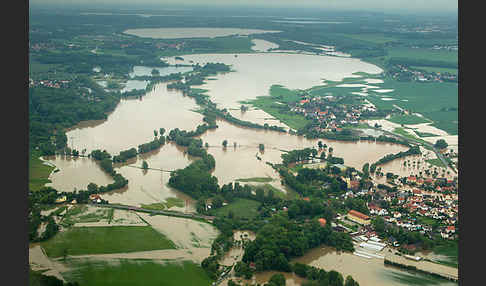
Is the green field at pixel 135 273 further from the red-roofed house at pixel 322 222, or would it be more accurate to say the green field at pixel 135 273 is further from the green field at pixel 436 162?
the green field at pixel 436 162

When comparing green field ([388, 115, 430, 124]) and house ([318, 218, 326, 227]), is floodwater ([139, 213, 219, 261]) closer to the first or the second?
house ([318, 218, 326, 227])

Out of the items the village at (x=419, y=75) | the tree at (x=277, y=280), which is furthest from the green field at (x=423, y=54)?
the tree at (x=277, y=280)

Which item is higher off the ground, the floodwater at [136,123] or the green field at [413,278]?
the floodwater at [136,123]

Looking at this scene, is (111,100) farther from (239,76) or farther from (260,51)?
(260,51)

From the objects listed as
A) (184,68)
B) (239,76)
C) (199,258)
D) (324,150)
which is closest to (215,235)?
(199,258)

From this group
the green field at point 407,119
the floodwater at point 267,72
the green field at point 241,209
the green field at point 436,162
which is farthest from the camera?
the floodwater at point 267,72
